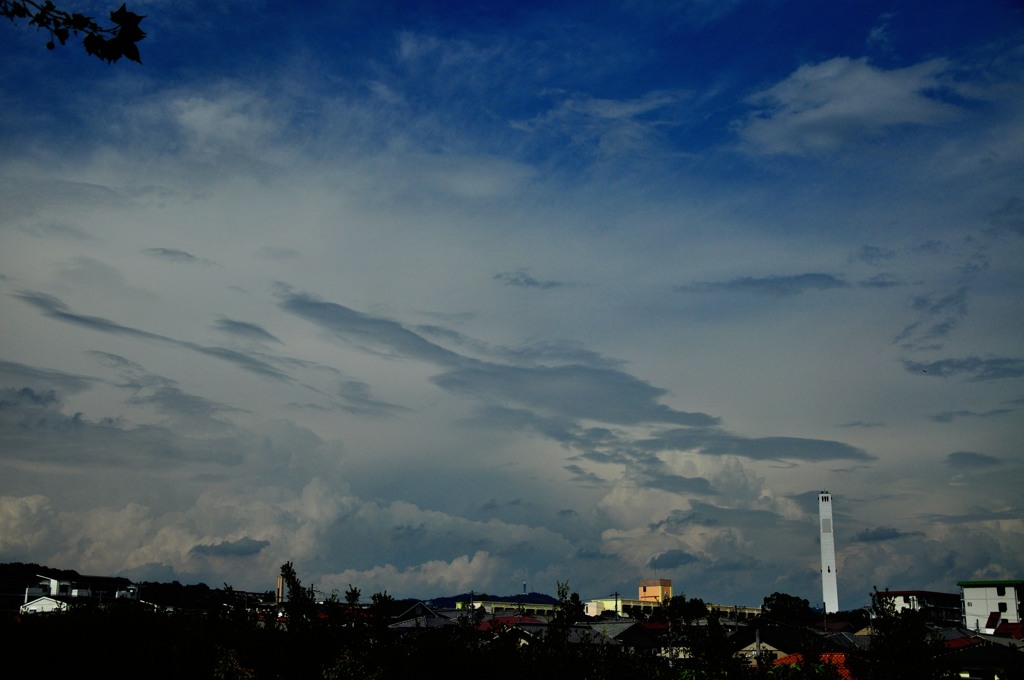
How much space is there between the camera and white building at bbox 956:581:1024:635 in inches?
5108

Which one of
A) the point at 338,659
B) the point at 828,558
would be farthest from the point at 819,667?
the point at 828,558

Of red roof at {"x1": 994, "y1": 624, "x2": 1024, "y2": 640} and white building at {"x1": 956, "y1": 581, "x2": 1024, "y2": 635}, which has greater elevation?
white building at {"x1": 956, "y1": 581, "x2": 1024, "y2": 635}

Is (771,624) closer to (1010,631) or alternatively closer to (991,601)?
(1010,631)

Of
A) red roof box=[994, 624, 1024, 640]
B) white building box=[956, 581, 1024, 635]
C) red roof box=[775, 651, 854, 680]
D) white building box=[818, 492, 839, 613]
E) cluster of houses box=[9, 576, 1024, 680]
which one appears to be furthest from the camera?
white building box=[818, 492, 839, 613]

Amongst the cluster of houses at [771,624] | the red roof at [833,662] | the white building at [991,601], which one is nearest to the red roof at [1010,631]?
the cluster of houses at [771,624]

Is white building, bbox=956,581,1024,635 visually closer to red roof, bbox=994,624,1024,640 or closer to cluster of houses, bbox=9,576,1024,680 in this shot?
cluster of houses, bbox=9,576,1024,680

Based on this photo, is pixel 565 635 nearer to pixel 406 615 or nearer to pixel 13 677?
pixel 13 677

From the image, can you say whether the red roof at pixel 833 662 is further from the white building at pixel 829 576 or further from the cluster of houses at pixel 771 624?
the white building at pixel 829 576

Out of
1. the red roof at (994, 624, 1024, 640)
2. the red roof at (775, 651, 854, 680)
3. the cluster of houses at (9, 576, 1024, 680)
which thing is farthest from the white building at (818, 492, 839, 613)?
the red roof at (775, 651, 854, 680)

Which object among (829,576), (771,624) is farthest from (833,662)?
(829,576)

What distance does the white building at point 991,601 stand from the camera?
12975cm

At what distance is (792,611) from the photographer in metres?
176

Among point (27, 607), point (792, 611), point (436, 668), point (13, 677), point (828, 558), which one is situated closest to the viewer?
point (436, 668)

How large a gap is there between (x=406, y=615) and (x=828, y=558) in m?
110
